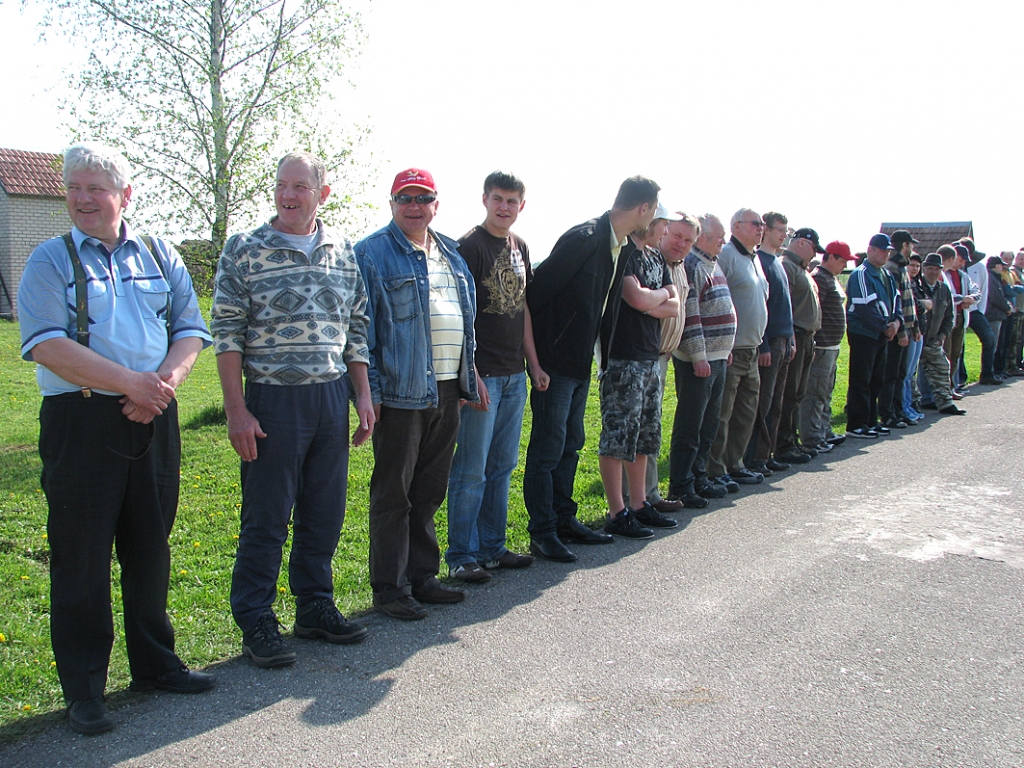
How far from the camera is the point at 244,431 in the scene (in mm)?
3891

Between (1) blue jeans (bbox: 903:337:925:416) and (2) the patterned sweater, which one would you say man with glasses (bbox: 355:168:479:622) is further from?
(1) blue jeans (bbox: 903:337:925:416)

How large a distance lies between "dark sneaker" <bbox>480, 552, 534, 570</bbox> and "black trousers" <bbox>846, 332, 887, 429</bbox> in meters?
6.63

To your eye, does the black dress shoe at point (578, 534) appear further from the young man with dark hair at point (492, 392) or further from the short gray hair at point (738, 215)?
the short gray hair at point (738, 215)

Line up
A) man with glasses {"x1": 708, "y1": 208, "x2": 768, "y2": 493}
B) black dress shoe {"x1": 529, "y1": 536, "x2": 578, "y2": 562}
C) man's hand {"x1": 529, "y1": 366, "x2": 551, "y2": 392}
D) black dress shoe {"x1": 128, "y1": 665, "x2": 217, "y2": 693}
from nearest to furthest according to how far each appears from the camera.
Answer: black dress shoe {"x1": 128, "y1": 665, "x2": 217, "y2": 693} < black dress shoe {"x1": 529, "y1": 536, "x2": 578, "y2": 562} < man's hand {"x1": 529, "y1": 366, "x2": 551, "y2": 392} < man with glasses {"x1": 708, "y1": 208, "x2": 768, "y2": 493}

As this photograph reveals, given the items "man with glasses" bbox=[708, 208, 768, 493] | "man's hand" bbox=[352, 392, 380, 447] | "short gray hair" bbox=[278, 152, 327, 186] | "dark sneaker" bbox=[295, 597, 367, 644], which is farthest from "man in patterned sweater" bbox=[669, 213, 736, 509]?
"short gray hair" bbox=[278, 152, 327, 186]

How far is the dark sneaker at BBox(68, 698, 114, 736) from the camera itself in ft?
10.7

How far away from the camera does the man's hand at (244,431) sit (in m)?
3.89

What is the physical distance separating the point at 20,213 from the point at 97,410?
3361 centimetres

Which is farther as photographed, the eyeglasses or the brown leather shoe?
the brown leather shoe

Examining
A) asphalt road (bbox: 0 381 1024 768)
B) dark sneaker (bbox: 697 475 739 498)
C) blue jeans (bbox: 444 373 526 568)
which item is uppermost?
blue jeans (bbox: 444 373 526 568)

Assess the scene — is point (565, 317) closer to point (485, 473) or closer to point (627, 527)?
point (485, 473)

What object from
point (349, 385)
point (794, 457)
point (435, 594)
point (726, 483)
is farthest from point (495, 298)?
point (794, 457)

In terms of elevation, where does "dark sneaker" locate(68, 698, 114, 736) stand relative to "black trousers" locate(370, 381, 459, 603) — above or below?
below

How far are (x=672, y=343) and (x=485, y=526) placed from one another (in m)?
2.27
